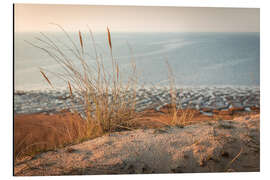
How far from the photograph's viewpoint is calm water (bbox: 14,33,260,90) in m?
2.51

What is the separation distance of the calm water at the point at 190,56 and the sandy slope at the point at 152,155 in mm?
553

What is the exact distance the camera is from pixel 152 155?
2223 mm

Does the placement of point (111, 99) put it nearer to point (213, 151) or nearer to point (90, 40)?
point (90, 40)

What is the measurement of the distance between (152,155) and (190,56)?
1.05m

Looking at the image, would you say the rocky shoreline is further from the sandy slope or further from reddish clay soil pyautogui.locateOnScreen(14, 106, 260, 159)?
the sandy slope

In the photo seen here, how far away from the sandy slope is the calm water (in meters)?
0.55

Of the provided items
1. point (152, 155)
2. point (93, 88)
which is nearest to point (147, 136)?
point (152, 155)

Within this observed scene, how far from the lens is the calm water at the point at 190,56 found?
2.51 m

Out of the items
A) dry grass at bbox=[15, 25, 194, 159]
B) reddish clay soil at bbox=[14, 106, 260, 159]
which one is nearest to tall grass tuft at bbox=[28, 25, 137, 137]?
dry grass at bbox=[15, 25, 194, 159]

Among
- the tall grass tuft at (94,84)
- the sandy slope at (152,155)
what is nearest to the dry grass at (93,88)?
the tall grass tuft at (94,84)

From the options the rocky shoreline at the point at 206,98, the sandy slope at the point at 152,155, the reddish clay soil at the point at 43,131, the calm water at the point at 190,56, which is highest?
the calm water at the point at 190,56

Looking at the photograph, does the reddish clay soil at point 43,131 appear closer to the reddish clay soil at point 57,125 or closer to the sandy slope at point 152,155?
the reddish clay soil at point 57,125
